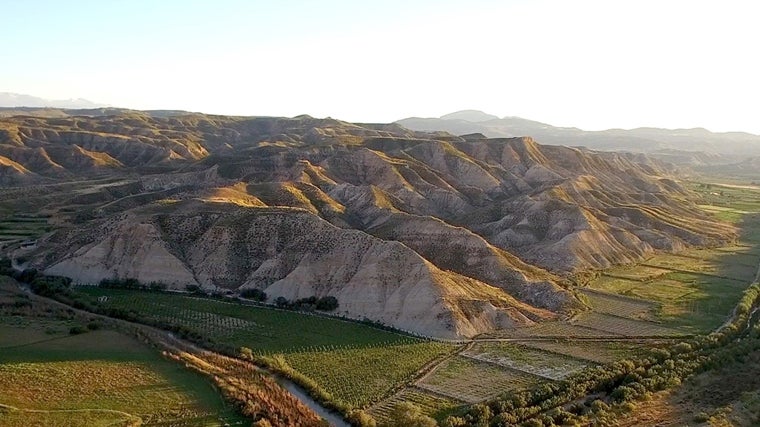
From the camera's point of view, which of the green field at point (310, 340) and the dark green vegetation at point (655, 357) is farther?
the green field at point (310, 340)

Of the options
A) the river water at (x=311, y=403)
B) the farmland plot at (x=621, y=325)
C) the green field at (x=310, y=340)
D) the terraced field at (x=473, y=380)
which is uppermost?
the farmland plot at (x=621, y=325)

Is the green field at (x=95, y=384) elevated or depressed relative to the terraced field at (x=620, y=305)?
depressed

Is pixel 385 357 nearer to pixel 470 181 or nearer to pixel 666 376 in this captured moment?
pixel 666 376

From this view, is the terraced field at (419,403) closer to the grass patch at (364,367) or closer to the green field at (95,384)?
the grass patch at (364,367)

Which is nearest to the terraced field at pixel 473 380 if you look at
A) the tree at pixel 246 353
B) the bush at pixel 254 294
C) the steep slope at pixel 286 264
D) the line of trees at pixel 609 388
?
the line of trees at pixel 609 388

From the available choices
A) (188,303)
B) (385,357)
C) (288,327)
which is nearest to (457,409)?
(385,357)

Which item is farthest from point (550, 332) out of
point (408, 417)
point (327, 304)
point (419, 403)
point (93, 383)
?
point (93, 383)

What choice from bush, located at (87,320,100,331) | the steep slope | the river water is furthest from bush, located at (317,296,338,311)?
bush, located at (87,320,100,331)
